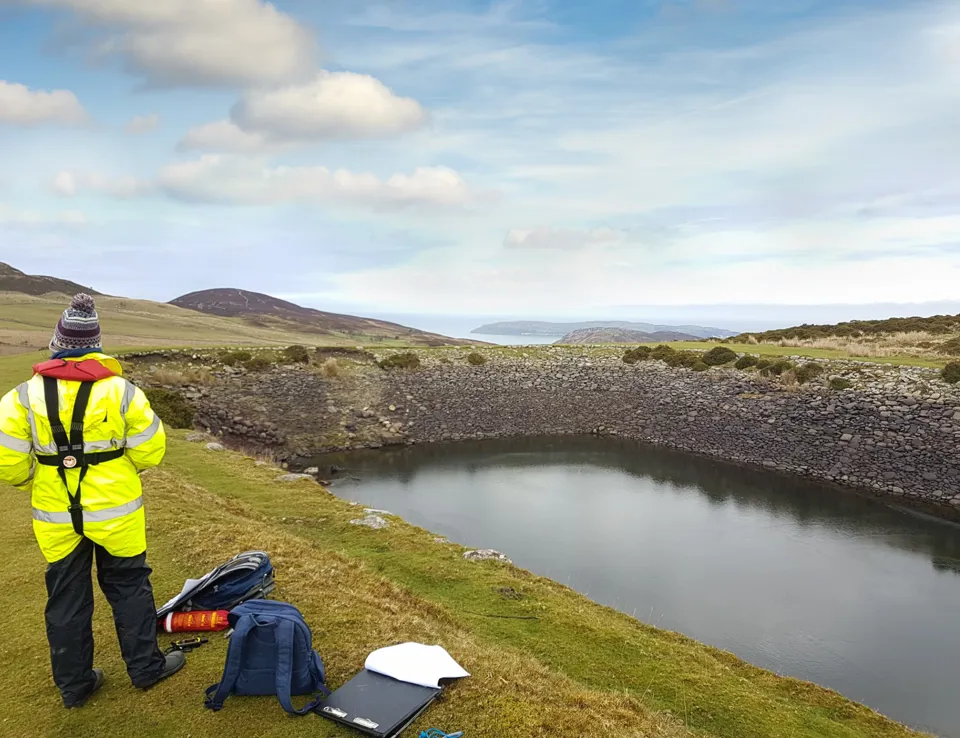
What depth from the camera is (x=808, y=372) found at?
28969 millimetres

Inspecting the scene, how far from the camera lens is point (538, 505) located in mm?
21094

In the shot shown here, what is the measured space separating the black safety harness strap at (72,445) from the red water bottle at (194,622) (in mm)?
2047

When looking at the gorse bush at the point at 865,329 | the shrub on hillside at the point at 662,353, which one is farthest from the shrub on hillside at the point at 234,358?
the gorse bush at the point at 865,329

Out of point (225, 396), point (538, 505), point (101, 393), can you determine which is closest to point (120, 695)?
point (101, 393)

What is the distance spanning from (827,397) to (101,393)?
98.8ft

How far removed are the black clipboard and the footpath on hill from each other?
0.36ft

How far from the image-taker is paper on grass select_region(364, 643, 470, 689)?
16.9ft

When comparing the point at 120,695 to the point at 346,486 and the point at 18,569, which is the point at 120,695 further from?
the point at 346,486

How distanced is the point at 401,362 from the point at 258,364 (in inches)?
352

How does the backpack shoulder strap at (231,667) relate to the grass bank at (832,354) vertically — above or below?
below

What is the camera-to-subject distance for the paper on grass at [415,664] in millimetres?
5156

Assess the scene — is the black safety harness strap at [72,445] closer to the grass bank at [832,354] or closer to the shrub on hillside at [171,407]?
the shrub on hillside at [171,407]

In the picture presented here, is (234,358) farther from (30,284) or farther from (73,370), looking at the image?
(30,284)

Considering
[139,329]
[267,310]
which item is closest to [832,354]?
[139,329]
